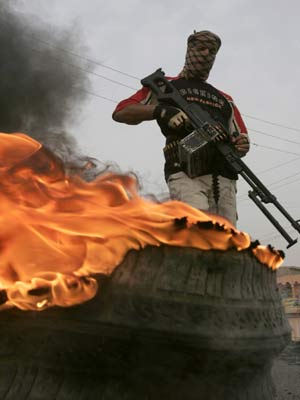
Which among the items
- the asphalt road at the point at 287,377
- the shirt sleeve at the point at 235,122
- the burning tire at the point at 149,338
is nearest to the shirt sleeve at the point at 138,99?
the shirt sleeve at the point at 235,122

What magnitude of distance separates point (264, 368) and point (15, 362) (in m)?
0.83

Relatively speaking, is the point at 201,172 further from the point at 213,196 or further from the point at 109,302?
the point at 109,302

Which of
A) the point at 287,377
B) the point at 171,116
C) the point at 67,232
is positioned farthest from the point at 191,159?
the point at 67,232

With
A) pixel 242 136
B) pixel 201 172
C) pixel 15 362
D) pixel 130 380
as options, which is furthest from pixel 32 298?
pixel 242 136

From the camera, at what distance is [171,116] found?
8.83 ft

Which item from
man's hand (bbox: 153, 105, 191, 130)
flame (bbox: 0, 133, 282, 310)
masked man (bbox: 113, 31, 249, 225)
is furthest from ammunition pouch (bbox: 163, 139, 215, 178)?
flame (bbox: 0, 133, 282, 310)

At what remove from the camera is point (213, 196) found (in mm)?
2807

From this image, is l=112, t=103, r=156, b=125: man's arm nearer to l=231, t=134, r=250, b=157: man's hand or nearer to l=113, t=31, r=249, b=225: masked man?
l=113, t=31, r=249, b=225: masked man

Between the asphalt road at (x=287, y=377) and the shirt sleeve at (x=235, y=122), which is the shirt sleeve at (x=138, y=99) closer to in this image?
the shirt sleeve at (x=235, y=122)

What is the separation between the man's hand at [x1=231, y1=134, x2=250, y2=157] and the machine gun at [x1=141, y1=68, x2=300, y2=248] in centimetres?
4

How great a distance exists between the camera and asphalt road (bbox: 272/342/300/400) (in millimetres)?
2119

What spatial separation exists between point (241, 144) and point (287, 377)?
5.12 ft

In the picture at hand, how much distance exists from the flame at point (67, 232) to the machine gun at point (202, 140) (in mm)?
1297

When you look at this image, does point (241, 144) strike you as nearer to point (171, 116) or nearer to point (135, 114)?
point (171, 116)
